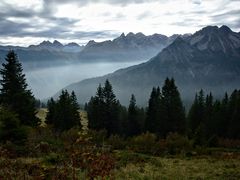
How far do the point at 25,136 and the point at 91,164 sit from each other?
17.7 m

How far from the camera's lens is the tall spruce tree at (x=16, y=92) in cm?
4203

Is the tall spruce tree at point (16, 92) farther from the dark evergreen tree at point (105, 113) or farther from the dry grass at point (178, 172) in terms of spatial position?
the dry grass at point (178, 172)

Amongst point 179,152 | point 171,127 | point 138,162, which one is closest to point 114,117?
point 171,127

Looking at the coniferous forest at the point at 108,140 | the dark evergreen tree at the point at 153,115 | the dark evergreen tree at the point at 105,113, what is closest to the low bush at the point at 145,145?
the coniferous forest at the point at 108,140

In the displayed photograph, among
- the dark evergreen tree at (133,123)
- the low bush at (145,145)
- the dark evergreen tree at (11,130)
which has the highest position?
the dark evergreen tree at (11,130)

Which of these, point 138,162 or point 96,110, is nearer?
point 138,162

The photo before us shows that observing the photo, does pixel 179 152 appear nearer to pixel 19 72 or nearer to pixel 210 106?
pixel 19 72

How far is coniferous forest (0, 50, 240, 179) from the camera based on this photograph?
293 inches

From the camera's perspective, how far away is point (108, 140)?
3241cm

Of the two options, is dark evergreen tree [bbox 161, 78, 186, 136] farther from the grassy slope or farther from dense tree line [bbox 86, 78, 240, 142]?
Result: the grassy slope

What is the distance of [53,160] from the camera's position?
→ 47.4ft

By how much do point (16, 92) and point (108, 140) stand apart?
16.9 m

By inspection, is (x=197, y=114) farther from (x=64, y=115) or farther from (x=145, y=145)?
(x=145, y=145)

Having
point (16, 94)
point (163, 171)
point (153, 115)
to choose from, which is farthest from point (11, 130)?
point (153, 115)
